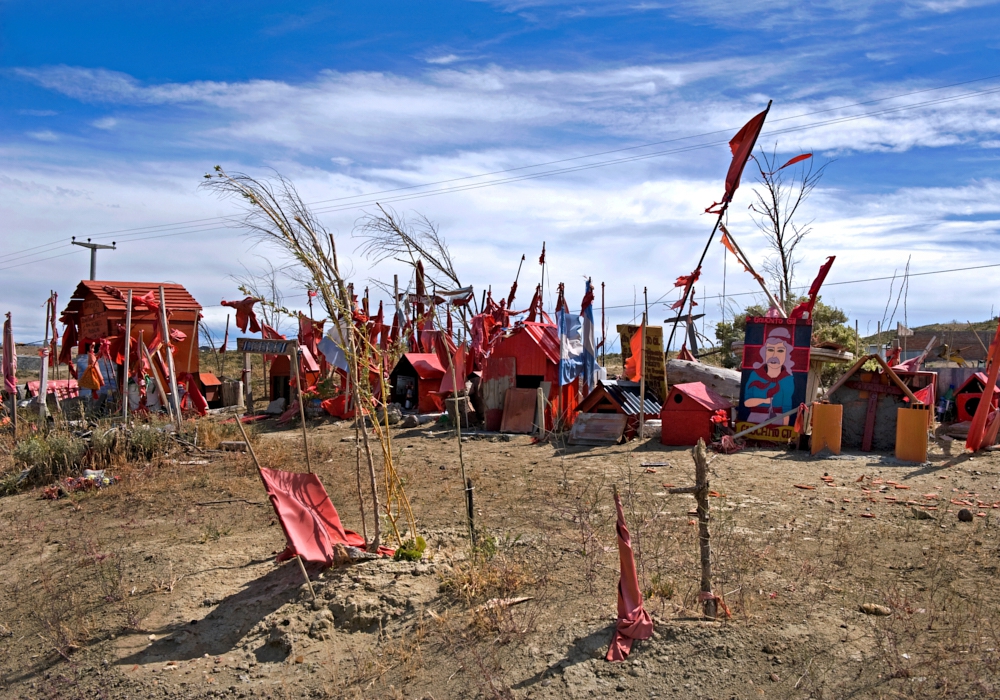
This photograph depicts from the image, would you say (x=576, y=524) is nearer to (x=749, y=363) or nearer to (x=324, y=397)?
(x=749, y=363)

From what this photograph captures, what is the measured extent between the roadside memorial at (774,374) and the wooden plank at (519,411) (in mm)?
4078

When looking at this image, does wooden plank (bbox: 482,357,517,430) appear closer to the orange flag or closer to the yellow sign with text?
the orange flag

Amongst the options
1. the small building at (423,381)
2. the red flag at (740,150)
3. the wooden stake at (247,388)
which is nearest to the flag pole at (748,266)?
the red flag at (740,150)

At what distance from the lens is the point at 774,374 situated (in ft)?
38.6

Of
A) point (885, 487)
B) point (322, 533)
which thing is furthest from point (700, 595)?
point (885, 487)

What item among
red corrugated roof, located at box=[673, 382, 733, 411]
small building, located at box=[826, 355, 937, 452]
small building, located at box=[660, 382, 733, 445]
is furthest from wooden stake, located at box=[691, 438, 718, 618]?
small building, located at box=[826, 355, 937, 452]

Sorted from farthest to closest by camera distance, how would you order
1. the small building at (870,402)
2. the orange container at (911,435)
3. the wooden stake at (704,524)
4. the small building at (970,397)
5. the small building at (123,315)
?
the small building at (123,315) → the small building at (970,397) → the small building at (870,402) → the orange container at (911,435) → the wooden stake at (704,524)

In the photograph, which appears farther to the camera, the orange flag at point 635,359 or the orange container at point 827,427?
the orange flag at point 635,359

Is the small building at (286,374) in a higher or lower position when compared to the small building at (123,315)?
lower

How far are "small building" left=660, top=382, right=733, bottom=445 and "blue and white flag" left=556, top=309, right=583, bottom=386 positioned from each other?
8.22 feet

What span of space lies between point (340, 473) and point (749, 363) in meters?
6.39

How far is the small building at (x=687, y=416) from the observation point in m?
11.8

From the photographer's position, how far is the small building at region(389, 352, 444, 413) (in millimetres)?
17359

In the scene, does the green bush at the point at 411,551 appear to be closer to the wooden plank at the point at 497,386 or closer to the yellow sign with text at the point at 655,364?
the yellow sign with text at the point at 655,364
